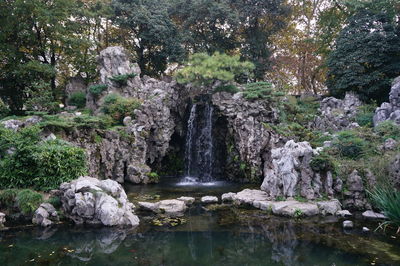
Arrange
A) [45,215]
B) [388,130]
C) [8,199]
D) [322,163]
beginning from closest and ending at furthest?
[45,215]
[8,199]
[322,163]
[388,130]

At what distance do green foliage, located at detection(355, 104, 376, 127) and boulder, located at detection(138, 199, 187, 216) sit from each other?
10.9 metres

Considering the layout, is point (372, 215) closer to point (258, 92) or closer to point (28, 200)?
point (258, 92)

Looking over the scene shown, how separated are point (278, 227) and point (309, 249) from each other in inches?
62.2

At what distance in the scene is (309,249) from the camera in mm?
7246

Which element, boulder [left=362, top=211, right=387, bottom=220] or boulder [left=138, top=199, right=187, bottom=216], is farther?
boulder [left=138, top=199, right=187, bottom=216]

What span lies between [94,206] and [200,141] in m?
9.88

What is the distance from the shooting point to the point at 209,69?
17.0m

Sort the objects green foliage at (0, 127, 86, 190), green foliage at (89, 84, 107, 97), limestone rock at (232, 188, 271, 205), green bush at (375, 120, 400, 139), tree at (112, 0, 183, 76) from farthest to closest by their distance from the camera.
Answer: tree at (112, 0, 183, 76)
green foliage at (89, 84, 107, 97)
green bush at (375, 120, 400, 139)
limestone rock at (232, 188, 271, 205)
green foliage at (0, 127, 86, 190)

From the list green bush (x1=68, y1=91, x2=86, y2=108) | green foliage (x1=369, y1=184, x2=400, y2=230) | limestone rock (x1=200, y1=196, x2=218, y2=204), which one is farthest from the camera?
green bush (x1=68, y1=91, x2=86, y2=108)

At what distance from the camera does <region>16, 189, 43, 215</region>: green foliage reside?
912 centimetres

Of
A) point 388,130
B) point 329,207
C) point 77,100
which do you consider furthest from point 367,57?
point 77,100

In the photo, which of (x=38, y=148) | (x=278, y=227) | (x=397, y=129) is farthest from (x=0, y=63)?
(x=397, y=129)

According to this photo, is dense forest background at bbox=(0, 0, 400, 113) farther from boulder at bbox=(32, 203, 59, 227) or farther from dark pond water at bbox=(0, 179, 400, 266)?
dark pond water at bbox=(0, 179, 400, 266)

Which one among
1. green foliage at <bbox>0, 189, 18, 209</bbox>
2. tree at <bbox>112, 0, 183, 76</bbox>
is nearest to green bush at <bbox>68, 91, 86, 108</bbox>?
tree at <bbox>112, 0, 183, 76</bbox>
